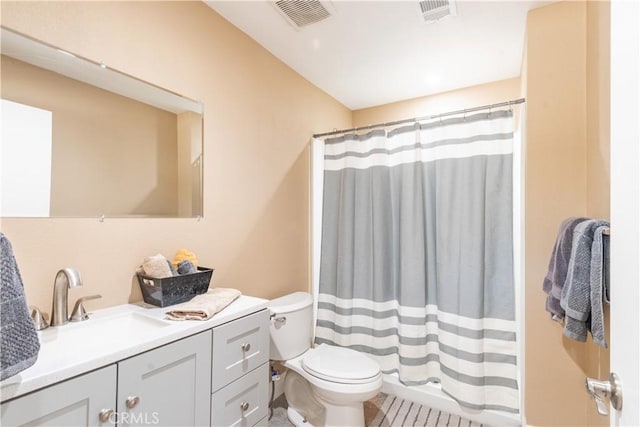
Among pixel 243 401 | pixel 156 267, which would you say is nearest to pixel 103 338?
pixel 156 267

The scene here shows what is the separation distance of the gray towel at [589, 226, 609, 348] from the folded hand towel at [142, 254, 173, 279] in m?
Answer: 1.64

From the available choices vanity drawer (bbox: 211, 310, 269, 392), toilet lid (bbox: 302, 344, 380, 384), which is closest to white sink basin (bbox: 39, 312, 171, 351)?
vanity drawer (bbox: 211, 310, 269, 392)

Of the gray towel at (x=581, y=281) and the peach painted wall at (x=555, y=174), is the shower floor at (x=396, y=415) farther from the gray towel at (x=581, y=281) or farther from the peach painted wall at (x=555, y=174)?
the gray towel at (x=581, y=281)

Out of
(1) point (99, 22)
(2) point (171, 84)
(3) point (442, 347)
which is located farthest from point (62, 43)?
(3) point (442, 347)

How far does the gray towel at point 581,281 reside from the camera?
1102mm

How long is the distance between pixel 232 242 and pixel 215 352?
757mm

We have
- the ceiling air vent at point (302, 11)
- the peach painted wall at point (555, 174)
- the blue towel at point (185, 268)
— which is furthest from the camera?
the ceiling air vent at point (302, 11)

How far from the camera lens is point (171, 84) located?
1512 millimetres

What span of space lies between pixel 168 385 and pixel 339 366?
1.00 metres

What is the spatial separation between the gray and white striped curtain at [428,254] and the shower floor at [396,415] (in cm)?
17

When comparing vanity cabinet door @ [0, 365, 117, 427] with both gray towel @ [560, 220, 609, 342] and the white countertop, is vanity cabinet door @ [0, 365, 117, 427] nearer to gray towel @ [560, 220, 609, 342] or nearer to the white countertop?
the white countertop

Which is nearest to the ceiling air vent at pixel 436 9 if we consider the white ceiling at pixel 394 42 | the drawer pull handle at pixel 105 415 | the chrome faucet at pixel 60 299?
the white ceiling at pixel 394 42

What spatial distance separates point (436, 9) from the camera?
1691 mm

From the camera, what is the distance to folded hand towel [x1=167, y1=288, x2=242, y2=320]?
1175 millimetres
